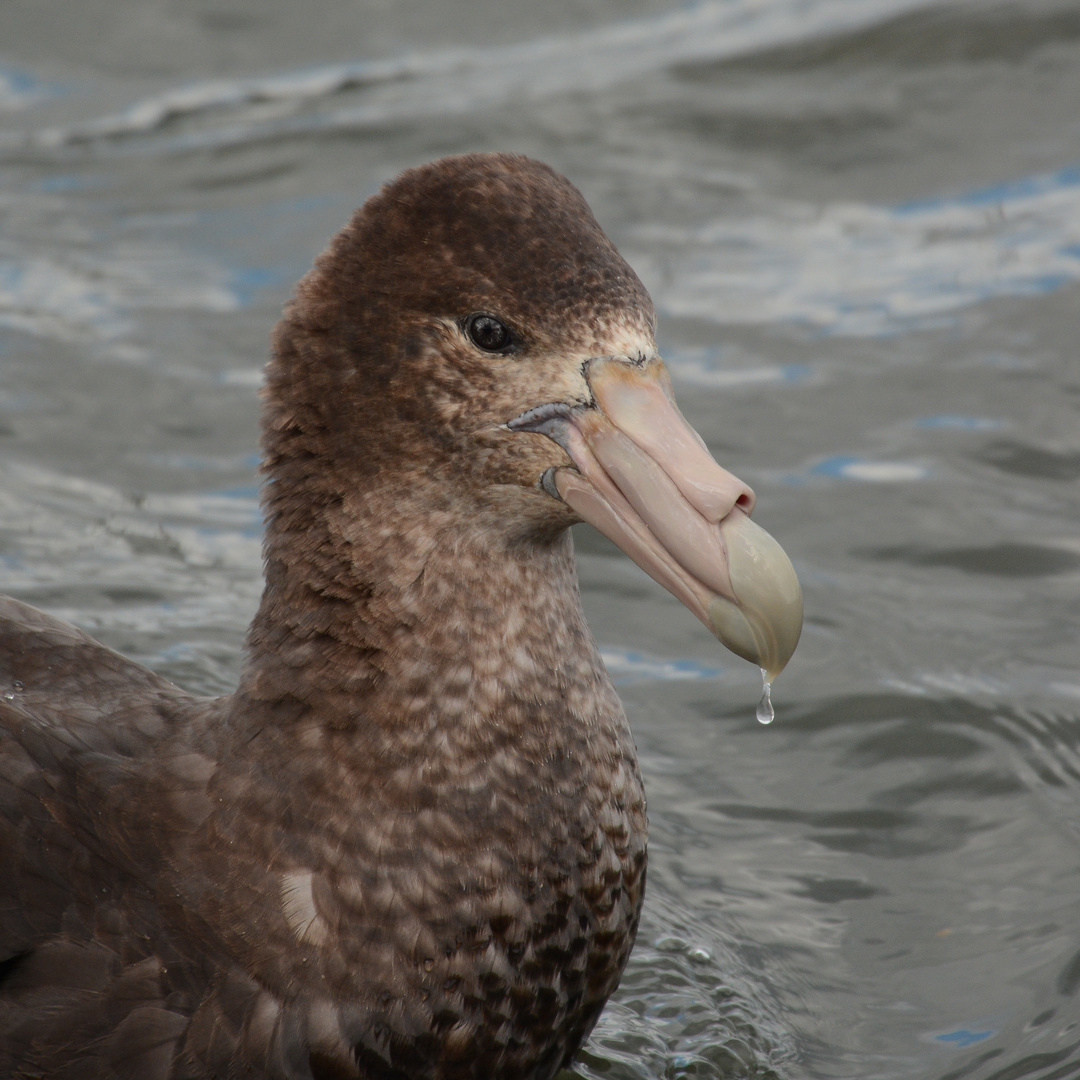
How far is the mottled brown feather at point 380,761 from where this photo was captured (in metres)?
2.77

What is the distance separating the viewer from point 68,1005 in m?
2.74

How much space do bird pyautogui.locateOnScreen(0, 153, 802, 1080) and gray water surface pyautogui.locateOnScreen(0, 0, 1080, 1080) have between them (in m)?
0.76

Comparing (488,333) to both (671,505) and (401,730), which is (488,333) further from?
(401,730)

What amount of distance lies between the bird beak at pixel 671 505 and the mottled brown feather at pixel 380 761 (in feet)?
0.17

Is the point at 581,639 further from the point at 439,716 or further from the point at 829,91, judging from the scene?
the point at 829,91

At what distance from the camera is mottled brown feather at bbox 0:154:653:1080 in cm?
277

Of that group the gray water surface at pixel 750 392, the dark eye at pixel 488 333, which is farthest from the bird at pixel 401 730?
the gray water surface at pixel 750 392

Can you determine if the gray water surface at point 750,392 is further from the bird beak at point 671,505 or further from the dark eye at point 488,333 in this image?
the dark eye at point 488,333

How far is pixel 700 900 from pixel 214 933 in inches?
59.6

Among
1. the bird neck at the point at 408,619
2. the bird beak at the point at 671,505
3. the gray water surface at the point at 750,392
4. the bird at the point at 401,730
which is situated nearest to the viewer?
the bird beak at the point at 671,505

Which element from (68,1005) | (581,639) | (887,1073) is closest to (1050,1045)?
(887,1073)

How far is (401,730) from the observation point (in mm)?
2906

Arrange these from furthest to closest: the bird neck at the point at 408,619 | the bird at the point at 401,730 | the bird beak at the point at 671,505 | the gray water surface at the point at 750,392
→ the gray water surface at the point at 750,392
the bird neck at the point at 408,619
the bird at the point at 401,730
the bird beak at the point at 671,505

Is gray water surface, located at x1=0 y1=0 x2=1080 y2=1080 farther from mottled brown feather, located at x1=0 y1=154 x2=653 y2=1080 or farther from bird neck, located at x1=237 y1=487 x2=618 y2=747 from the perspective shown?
bird neck, located at x1=237 y1=487 x2=618 y2=747
